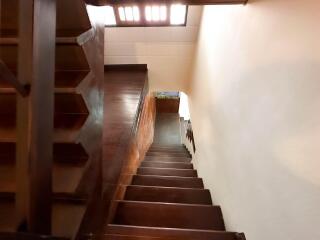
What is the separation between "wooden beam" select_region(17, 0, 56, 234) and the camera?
69cm

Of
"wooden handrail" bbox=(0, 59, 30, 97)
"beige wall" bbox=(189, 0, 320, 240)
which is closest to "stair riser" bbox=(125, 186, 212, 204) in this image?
"beige wall" bbox=(189, 0, 320, 240)

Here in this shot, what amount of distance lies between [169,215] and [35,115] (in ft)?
5.24

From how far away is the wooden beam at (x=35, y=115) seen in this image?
→ 2.27ft

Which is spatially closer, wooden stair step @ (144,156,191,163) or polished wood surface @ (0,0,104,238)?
polished wood surface @ (0,0,104,238)

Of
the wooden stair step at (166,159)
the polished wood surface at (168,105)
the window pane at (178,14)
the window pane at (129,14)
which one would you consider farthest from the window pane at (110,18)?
the polished wood surface at (168,105)

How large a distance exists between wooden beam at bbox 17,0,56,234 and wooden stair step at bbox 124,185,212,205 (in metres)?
1.71

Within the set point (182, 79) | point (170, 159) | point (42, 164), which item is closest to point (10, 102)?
point (42, 164)

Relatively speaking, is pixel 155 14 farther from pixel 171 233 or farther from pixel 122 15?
pixel 171 233

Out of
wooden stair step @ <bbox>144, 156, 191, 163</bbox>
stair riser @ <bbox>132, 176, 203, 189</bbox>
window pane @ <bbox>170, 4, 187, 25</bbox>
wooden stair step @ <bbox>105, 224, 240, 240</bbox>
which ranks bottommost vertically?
wooden stair step @ <bbox>105, 224, 240, 240</bbox>

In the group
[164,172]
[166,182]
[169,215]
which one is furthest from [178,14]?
[169,215]

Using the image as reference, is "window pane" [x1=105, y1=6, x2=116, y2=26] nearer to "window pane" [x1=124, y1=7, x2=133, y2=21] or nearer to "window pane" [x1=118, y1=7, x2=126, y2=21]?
"window pane" [x1=118, y1=7, x2=126, y2=21]

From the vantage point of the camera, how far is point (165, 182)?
285cm

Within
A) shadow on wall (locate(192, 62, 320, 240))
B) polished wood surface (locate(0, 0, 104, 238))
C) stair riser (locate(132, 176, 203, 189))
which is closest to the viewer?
polished wood surface (locate(0, 0, 104, 238))

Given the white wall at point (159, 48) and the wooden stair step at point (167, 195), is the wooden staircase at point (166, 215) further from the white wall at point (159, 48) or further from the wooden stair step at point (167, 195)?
the white wall at point (159, 48)
